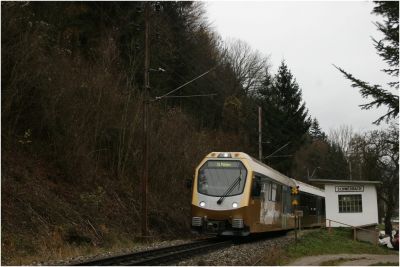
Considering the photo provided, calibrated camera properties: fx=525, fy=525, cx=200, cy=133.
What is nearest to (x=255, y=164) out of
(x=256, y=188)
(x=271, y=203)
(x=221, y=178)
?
(x=256, y=188)

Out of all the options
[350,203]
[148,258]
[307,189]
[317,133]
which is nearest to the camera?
[148,258]

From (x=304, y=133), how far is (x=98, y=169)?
3431 cm

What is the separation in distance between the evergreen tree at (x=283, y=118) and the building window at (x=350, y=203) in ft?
46.6

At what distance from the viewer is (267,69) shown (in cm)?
5828

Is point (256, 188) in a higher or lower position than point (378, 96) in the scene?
lower

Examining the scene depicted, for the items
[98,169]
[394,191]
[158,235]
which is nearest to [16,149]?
[98,169]

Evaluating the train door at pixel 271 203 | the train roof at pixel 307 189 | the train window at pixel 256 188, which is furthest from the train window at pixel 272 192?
the train roof at pixel 307 189

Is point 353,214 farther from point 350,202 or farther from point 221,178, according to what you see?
point 221,178

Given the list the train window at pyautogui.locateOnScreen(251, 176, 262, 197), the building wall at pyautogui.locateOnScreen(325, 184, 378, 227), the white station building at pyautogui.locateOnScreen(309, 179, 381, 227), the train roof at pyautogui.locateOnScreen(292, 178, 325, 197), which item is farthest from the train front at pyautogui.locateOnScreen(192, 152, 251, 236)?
the building wall at pyautogui.locateOnScreen(325, 184, 378, 227)

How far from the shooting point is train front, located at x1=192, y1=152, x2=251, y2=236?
18.1 m

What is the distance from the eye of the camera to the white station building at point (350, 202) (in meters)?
33.9

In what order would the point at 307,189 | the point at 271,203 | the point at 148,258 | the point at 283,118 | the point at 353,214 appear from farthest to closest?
the point at 283,118, the point at 353,214, the point at 307,189, the point at 271,203, the point at 148,258

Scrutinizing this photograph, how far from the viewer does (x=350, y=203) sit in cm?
3409

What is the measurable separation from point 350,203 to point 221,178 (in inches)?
707
